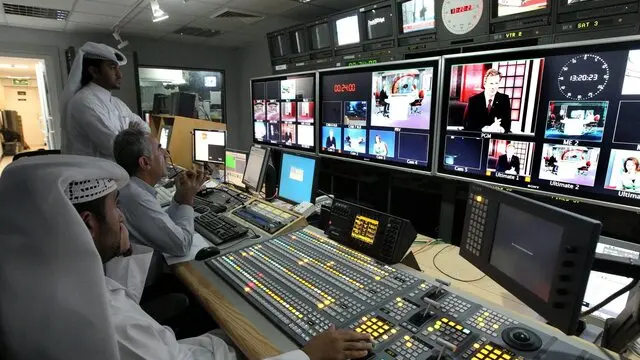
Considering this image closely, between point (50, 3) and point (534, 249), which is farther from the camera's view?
point (50, 3)

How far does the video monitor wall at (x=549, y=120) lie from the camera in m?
1.46

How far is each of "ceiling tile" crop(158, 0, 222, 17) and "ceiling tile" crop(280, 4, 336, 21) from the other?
81 centimetres

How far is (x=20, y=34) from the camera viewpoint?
197 inches

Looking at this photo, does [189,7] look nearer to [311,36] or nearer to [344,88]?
[311,36]

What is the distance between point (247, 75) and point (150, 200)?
540cm

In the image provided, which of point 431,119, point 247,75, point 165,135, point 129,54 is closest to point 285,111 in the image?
point 165,135

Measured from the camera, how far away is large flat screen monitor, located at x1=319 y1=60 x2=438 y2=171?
2180 mm

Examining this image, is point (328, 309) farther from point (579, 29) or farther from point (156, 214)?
point (579, 29)

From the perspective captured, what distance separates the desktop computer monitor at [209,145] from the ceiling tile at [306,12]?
1877 millimetres

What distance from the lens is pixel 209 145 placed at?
3307 millimetres

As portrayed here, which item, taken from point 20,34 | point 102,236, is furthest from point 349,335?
point 20,34

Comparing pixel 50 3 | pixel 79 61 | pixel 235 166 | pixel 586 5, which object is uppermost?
pixel 50 3

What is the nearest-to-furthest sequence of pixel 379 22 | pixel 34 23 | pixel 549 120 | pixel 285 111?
pixel 549 120 < pixel 379 22 < pixel 285 111 < pixel 34 23

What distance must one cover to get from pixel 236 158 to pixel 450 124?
1697 mm
